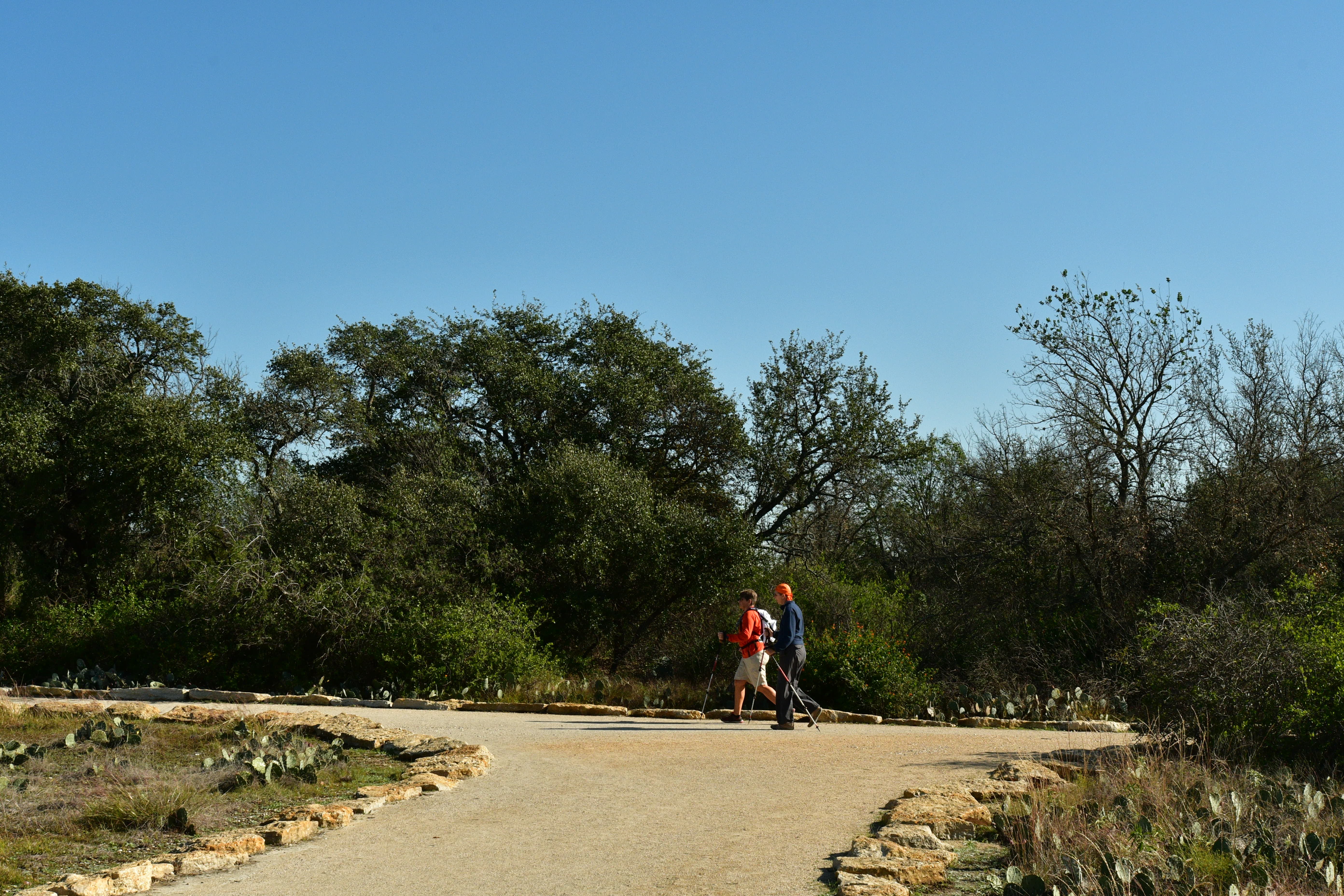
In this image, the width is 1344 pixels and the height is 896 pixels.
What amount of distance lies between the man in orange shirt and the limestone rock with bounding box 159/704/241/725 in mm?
5987

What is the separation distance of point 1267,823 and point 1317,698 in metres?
3.23

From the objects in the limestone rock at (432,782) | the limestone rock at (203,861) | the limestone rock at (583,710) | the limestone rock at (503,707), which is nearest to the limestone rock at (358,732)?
the limestone rock at (432,782)

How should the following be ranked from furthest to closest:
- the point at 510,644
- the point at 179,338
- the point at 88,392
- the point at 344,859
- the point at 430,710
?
the point at 179,338, the point at 88,392, the point at 510,644, the point at 430,710, the point at 344,859

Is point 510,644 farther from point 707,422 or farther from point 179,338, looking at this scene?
point 179,338

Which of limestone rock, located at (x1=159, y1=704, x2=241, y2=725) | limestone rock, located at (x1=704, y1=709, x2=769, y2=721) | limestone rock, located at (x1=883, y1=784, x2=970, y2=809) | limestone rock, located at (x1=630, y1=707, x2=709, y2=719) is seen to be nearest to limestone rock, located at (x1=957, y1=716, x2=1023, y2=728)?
limestone rock, located at (x1=704, y1=709, x2=769, y2=721)

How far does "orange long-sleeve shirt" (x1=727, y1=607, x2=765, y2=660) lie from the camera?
12570mm

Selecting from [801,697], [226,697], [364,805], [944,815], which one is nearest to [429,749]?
[364,805]

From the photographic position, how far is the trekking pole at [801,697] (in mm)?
12422

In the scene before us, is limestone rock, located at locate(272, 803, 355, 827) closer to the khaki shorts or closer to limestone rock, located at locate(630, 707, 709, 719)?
the khaki shorts

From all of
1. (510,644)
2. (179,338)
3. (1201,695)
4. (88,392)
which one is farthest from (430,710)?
(179,338)

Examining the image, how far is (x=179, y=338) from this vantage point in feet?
86.7

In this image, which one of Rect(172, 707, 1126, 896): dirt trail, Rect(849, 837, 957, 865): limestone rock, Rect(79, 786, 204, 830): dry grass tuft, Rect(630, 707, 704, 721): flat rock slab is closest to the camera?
Rect(172, 707, 1126, 896): dirt trail

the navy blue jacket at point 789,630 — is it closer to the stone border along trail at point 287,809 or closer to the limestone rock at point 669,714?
the limestone rock at point 669,714

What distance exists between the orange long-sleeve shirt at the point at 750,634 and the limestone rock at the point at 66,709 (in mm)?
7994
